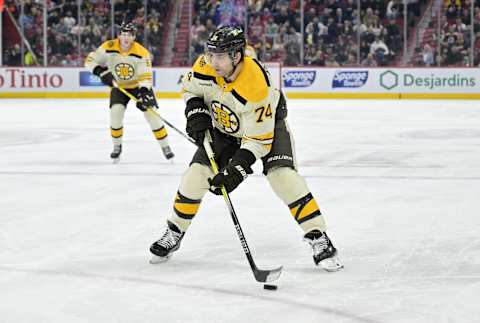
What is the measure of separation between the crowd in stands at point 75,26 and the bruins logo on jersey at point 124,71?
9850 millimetres

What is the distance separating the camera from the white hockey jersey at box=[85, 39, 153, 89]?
8.22 meters

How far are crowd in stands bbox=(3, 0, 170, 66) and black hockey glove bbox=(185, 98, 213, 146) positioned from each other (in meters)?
14.4

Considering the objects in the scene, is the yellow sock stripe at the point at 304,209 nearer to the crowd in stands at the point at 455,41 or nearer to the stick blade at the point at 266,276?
the stick blade at the point at 266,276

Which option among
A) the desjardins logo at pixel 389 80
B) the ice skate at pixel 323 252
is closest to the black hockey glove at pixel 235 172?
the ice skate at pixel 323 252

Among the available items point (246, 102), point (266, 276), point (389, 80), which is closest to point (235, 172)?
point (246, 102)

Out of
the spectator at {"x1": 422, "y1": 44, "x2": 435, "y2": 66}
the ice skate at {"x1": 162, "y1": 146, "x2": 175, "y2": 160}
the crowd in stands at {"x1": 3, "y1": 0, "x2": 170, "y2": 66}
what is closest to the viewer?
the ice skate at {"x1": 162, "y1": 146, "x2": 175, "y2": 160}

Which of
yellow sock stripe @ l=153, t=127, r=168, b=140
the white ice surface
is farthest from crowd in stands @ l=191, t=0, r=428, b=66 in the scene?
yellow sock stripe @ l=153, t=127, r=168, b=140

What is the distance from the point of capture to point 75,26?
59.7 feet

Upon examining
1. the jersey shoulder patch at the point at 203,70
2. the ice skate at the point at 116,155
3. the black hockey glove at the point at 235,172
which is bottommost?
the ice skate at the point at 116,155

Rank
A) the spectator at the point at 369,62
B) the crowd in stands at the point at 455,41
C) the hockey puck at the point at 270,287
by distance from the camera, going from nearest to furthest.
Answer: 1. the hockey puck at the point at 270,287
2. the crowd in stands at the point at 455,41
3. the spectator at the point at 369,62

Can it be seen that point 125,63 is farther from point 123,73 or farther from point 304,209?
point 304,209

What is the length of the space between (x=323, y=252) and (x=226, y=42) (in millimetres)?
957

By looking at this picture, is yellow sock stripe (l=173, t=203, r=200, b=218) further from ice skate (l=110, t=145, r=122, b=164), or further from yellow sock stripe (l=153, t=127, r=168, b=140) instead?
yellow sock stripe (l=153, t=127, r=168, b=140)

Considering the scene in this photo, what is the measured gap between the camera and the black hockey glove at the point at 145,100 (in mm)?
8023
